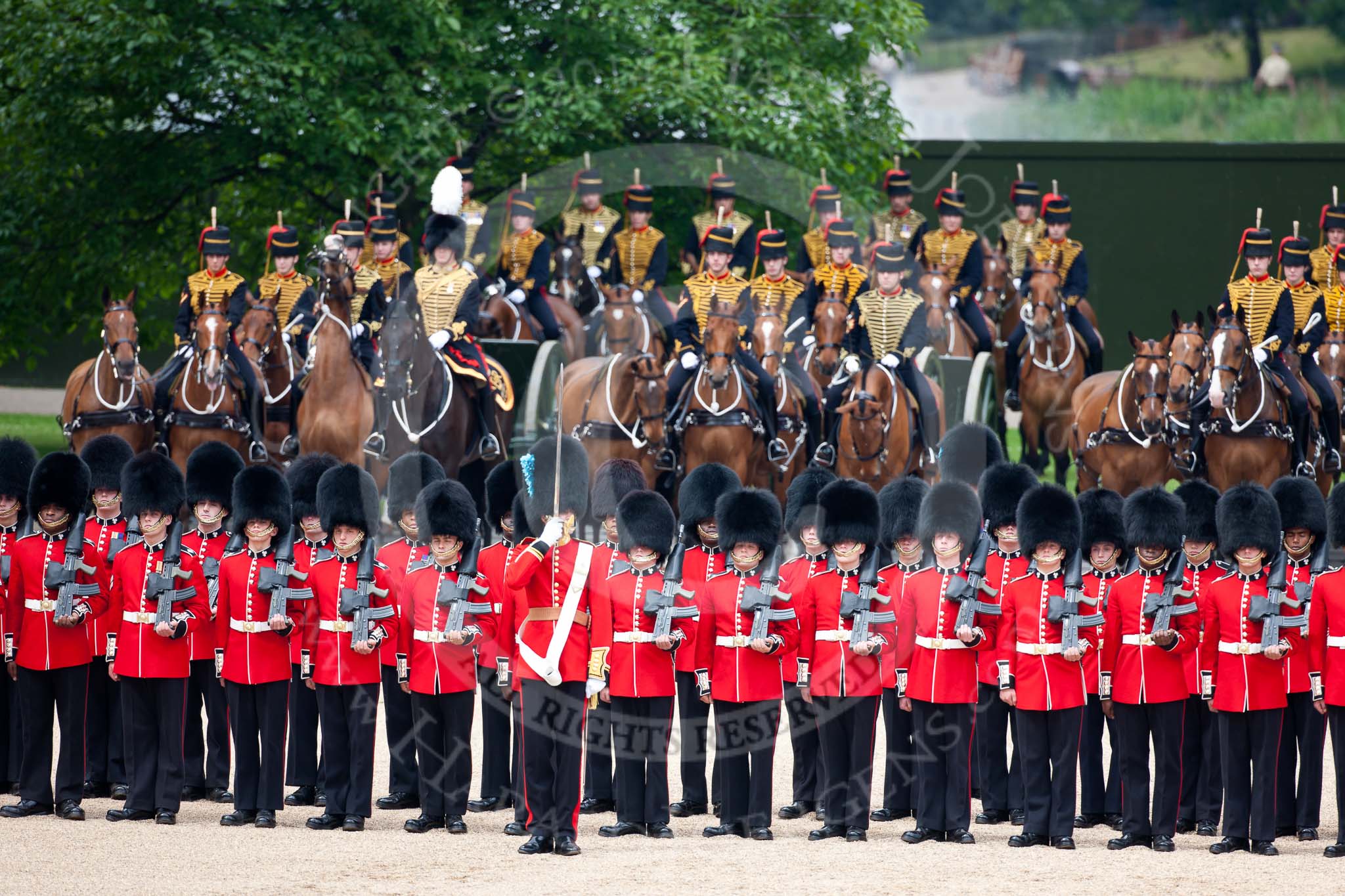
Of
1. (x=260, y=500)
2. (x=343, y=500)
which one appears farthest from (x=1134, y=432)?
(x=260, y=500)

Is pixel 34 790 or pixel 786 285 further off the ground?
pixel 786 285

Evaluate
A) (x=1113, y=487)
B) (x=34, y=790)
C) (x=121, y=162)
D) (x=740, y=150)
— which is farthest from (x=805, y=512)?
(x=121, y=162)

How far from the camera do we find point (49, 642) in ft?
27.4

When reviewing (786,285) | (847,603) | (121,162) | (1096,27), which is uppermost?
(1096,27)

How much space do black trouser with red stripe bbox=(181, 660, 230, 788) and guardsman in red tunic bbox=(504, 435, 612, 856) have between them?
1.54 metres

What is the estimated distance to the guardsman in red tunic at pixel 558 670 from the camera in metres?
7.69

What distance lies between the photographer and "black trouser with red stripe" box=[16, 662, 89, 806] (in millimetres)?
8219

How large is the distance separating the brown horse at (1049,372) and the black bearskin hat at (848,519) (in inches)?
274

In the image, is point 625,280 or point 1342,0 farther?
point 1342,0

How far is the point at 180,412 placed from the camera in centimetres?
1331

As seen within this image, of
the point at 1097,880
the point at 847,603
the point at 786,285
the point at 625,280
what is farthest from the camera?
the point at 625,280

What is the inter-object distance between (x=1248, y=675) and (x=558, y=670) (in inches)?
101

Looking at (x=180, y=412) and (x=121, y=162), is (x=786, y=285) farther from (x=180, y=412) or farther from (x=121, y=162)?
(x=121, y=162)

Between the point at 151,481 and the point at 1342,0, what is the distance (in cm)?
1836
